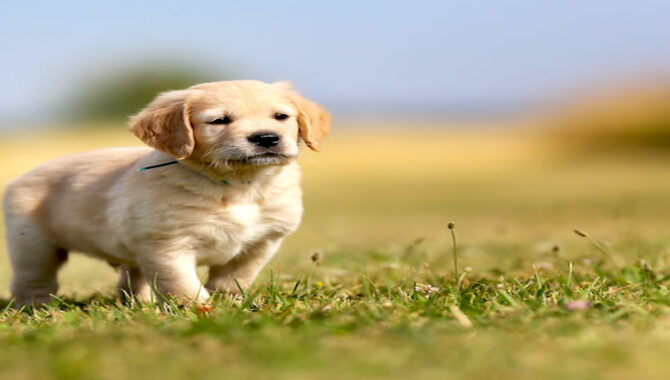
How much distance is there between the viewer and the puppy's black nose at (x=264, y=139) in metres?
3.38

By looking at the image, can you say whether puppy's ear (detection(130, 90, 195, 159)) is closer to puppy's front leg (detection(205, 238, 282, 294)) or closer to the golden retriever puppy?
the golden retriever puppy

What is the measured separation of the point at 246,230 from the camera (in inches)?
140

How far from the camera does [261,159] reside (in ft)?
11.1

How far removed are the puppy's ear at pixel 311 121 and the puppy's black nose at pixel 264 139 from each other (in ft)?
1.18

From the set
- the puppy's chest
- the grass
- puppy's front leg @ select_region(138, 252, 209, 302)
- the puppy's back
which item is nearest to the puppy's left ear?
the grass

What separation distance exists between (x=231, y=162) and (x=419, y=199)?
1032cm

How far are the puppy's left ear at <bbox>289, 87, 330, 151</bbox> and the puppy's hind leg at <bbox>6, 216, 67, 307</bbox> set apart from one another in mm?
1485

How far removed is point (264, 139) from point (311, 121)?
463mm

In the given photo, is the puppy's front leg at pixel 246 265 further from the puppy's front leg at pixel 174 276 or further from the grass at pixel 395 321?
the puppy's front leg at pixel 174 276

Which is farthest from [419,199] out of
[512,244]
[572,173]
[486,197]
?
[512,244]

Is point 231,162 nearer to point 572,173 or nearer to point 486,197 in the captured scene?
point 486,197

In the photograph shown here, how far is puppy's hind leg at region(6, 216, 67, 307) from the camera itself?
412 centimetres

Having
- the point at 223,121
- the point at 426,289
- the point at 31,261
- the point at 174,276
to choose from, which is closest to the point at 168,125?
the point at 223,121

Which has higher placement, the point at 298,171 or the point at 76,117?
the point at 298,171
